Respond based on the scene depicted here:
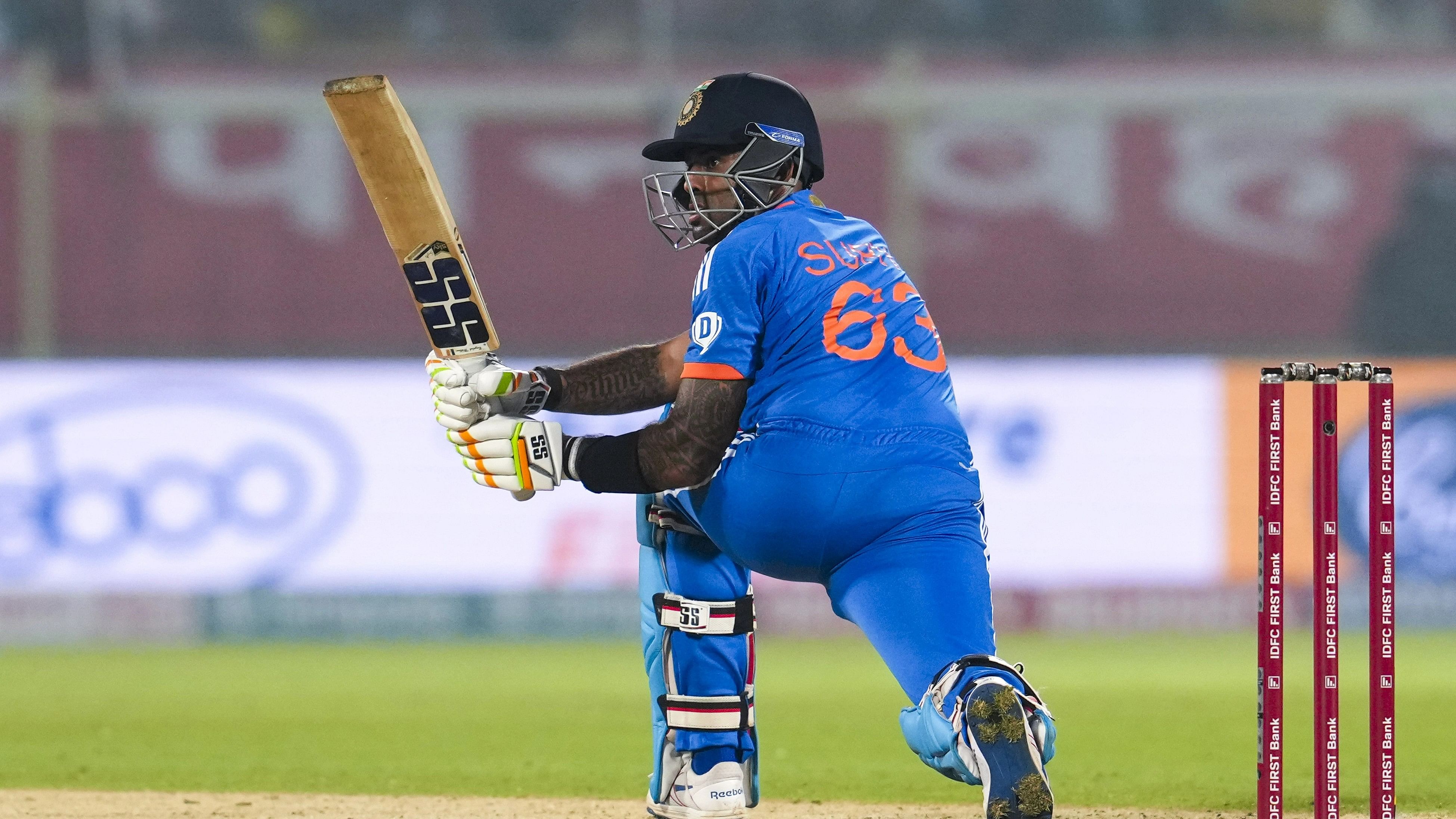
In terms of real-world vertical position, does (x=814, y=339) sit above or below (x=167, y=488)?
above

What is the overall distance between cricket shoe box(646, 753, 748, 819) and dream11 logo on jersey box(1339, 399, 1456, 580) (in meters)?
5.71

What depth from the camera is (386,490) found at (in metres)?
8.84

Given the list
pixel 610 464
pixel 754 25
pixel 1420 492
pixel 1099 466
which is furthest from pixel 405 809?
pixel 754 25

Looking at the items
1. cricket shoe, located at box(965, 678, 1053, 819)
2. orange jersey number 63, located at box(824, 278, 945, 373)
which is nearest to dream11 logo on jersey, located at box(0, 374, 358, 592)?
orange jersey number 63, located at box(824, 278, 945, 373)

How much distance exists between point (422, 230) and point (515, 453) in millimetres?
592

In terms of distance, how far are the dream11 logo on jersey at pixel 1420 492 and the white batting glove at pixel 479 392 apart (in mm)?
5827

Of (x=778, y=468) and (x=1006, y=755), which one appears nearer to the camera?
(x=1006, y=755)

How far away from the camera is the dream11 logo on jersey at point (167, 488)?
8.60 metres

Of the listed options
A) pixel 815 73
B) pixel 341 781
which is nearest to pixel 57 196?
pixel 815 73

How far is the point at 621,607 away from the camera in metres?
8.79

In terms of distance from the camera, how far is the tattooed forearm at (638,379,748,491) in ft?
10.8

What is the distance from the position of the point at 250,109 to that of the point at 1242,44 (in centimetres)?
786

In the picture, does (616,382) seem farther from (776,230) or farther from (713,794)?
(713,794)

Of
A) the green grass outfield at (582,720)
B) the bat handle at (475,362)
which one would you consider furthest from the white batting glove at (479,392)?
the green grass outfield at (582,720)
